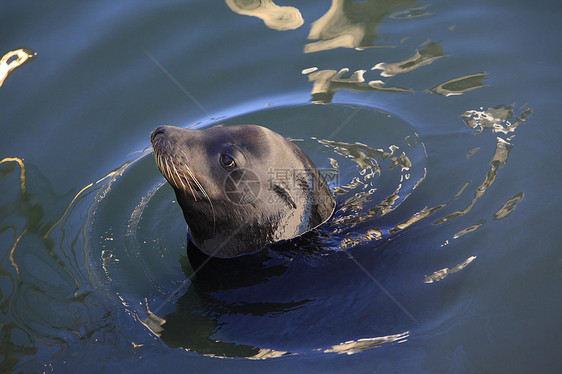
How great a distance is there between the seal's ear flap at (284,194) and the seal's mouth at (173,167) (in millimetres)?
522

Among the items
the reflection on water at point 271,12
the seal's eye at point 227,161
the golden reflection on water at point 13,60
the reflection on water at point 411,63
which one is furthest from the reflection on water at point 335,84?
the golden reflection on water at point 13,60

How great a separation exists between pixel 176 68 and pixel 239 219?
2955mm

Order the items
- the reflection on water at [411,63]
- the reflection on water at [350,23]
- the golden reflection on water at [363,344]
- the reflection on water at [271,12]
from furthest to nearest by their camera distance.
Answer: the reflection on water at [271,12] → the reflection on water at [350,23] → the reflection on water at [411,63] → the golden reflection on water at [363,344]

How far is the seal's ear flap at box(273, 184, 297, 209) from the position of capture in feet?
14.5

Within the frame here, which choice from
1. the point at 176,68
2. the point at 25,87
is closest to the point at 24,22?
the point at 25,87

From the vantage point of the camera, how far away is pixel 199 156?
4320 mm

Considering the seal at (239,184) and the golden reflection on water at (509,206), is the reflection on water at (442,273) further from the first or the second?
the seal at (239,184)

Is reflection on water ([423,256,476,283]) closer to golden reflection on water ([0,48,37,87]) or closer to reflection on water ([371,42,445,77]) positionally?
reflection on water ([371,42,445,77])

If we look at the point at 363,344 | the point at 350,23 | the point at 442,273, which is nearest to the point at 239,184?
the point at 363,344

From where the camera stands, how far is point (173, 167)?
4164 millimetres

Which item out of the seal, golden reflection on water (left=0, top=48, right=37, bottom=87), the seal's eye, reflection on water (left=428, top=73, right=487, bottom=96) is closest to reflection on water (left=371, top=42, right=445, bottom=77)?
reflection on water (left=428, top=73, right=487, bottom=96)

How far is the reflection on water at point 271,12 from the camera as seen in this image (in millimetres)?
7223

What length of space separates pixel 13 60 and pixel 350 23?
3.93m

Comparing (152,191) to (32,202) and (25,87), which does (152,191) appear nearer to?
(32,202)
